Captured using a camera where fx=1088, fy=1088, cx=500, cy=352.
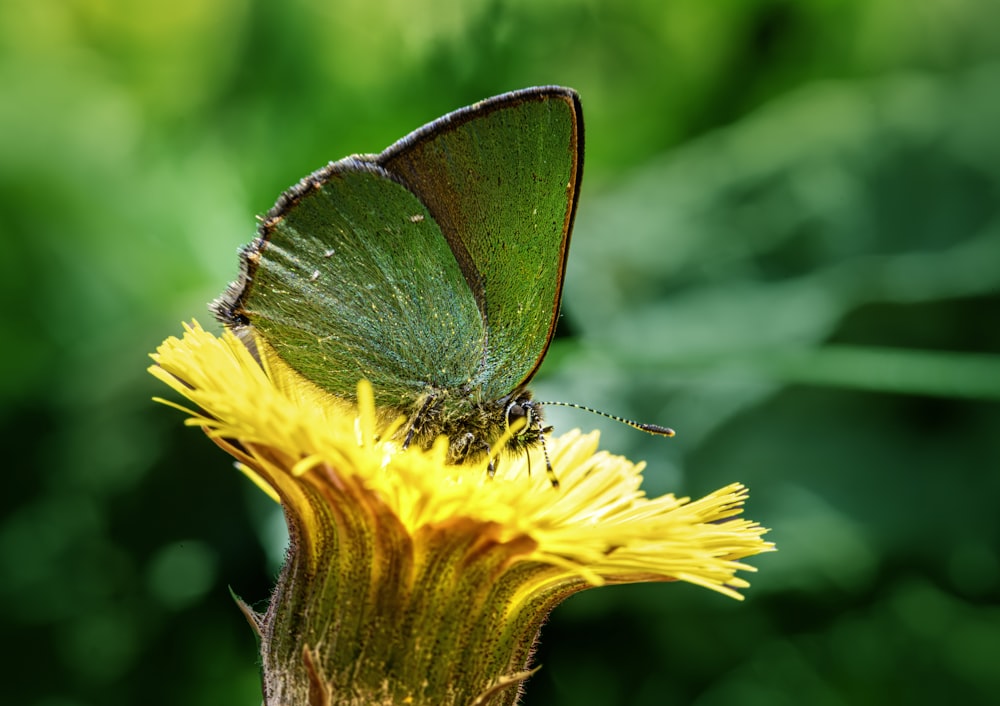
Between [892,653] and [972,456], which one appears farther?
[972,456]

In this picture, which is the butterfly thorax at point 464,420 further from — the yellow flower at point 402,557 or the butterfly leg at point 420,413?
the yellow flower at point 402,557

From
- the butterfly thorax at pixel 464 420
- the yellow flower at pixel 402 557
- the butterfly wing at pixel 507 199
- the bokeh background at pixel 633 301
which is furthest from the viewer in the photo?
the bokeh background at pixel 633 301

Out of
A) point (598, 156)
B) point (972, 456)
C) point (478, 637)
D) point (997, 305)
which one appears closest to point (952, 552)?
point (972, 456)

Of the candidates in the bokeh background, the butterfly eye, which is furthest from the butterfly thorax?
the bokeh background

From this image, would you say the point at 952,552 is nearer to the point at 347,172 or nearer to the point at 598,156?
Answer: the point at 598,156

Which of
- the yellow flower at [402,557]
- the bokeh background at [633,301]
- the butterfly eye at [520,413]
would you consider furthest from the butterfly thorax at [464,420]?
the bokeh background at [633,301]

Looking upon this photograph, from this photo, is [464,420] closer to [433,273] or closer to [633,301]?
[433,273]

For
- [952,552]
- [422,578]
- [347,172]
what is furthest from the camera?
[952,552]
